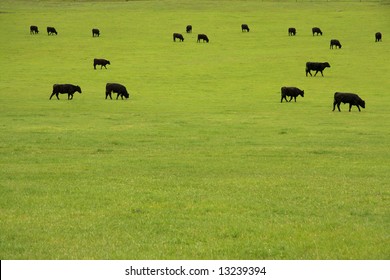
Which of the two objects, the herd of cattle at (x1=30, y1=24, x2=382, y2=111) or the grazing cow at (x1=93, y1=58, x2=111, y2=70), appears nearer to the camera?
the herd of cattle at (x1=30, y1=24, x2=382, y2=111)

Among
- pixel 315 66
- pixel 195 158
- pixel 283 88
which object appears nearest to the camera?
pixel 195 158

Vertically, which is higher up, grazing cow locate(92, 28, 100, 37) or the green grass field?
grazing cow locate(92, 28, 100, 37)

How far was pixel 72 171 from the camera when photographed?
17.0 meters

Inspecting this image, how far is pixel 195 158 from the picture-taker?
19.7 meters

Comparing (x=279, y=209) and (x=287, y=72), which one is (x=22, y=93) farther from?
(x=279, y=209)

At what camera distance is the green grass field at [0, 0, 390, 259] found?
10.4 meters

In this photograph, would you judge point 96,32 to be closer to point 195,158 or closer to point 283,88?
point 283,88

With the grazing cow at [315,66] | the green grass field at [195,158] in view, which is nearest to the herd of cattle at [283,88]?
the grazing cow at [315,66]

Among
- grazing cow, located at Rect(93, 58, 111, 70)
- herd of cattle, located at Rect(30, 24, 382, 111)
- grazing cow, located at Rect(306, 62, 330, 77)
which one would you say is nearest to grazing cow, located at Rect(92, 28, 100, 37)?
herd of cattle, located at Rect(30, 24, 382, 111)

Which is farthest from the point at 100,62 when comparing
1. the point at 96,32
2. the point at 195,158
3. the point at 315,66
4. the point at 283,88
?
the point at 195,158

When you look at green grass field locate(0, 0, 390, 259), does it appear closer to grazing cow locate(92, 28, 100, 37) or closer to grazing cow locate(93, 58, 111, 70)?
grazing cow locate(93, 58, 111, 70)

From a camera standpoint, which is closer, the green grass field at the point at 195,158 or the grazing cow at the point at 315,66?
the green grass field at the point at 195,158

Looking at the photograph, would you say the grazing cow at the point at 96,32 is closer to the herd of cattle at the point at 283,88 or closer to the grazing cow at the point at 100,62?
the herd of cattle at the point at 283,88

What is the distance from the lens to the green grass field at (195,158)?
34.2 feet
